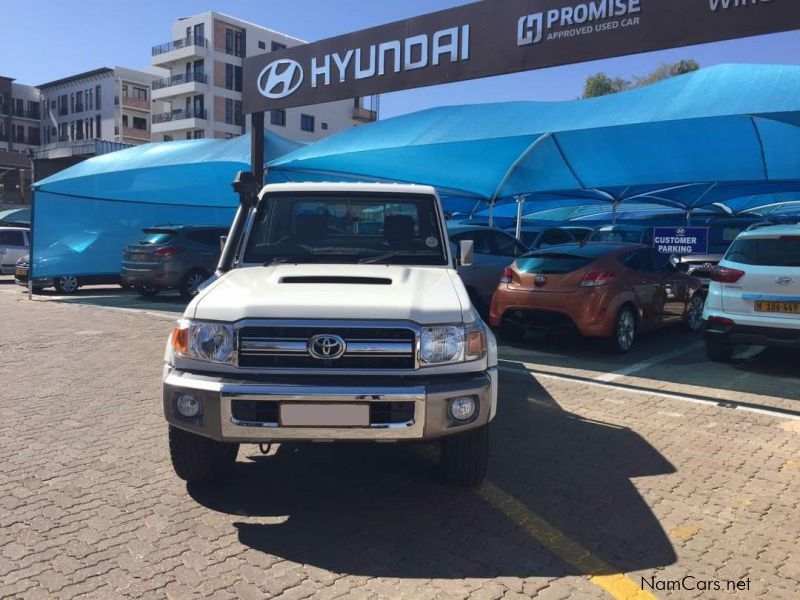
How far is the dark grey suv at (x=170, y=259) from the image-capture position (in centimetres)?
1505

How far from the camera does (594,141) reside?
11.8 m

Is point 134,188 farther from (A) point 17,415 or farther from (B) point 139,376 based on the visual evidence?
(A) point 17,415

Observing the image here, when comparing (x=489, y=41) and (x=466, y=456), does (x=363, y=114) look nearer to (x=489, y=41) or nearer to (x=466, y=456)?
(x=489, y=41)

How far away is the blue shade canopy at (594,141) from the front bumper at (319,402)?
267 inches

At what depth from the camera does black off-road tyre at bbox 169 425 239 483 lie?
12.5ft

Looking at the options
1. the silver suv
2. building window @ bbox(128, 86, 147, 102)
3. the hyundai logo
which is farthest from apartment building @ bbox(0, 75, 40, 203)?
the hyundai logo

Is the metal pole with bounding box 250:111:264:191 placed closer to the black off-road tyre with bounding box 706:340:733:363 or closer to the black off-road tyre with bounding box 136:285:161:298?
the black off-road tyre with bounding box 136:285:161:298

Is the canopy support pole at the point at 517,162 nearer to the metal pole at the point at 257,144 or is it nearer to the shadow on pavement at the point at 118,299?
the metal pole at the point at 257,144

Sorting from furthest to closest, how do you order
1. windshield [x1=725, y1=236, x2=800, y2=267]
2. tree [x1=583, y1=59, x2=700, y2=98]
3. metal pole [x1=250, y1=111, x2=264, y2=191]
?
tree [x1=583, y1=59, x2=700, y2=98] < metal pole [x1=250, y1=111, x2=264, y2=191] < windshield [x1=725, y1=236, x2=800, y2=267]

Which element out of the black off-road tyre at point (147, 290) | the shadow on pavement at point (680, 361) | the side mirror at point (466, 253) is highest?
the side mirror at point (466, 253)

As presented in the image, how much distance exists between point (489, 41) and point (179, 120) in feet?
189

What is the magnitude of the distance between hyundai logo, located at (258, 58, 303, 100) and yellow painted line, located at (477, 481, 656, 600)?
9212 millimetres

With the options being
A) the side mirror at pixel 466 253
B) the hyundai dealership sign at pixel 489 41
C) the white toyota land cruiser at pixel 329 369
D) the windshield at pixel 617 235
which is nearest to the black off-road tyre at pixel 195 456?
the white toyota land cruiser at pixel 329 369

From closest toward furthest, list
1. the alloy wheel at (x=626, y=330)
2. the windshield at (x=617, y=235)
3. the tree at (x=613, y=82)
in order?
the alloy wheel at (x=626, y=330)
the windshield at (x=617, y=235)
the tree at (x=613, y=82)
